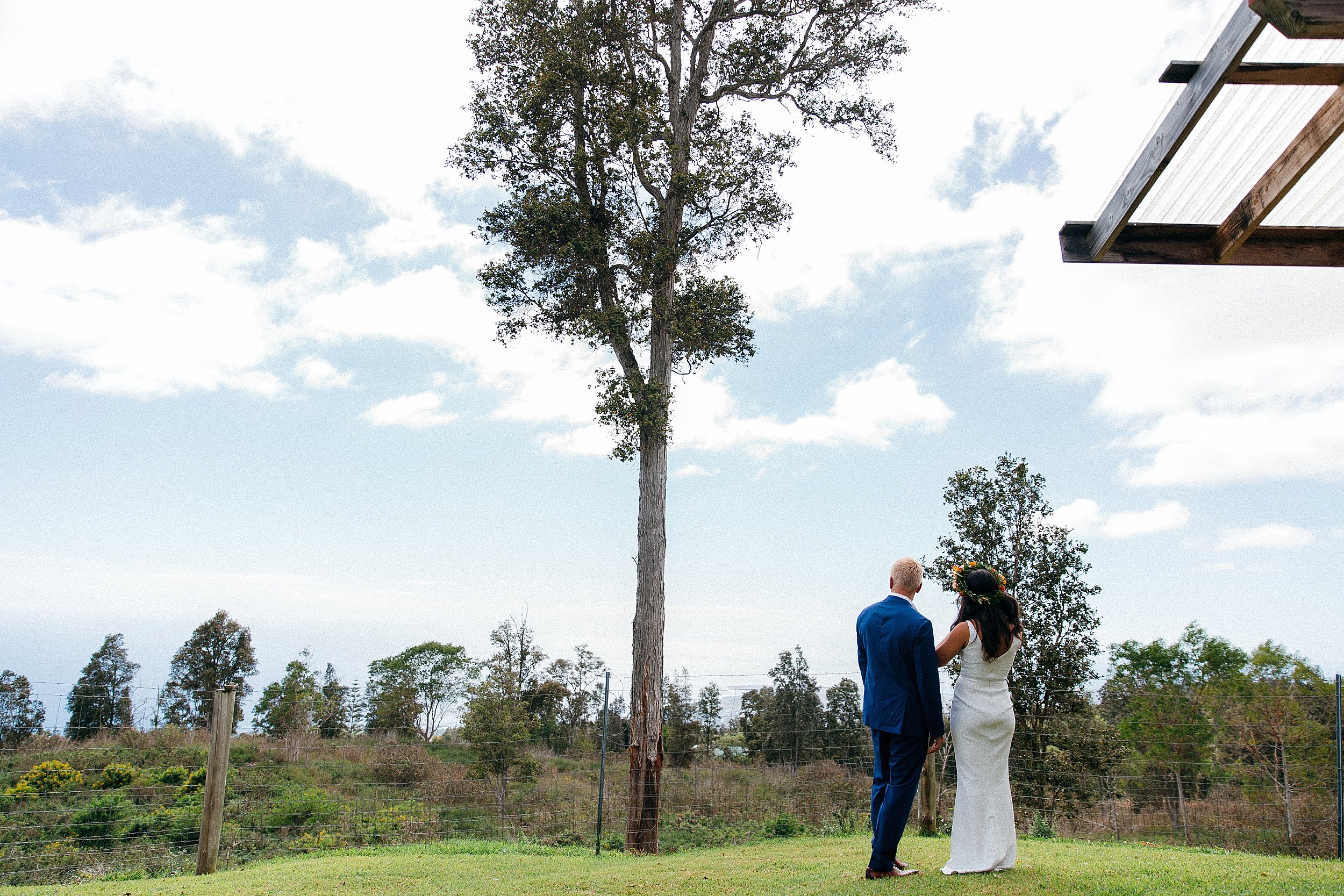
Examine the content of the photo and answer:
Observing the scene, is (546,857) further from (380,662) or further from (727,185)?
(380,662)

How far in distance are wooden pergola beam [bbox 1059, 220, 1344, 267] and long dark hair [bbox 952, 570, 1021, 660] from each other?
221 centimetres

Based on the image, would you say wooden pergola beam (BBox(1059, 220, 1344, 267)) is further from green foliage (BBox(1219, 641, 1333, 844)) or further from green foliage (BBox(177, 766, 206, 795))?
green foliage (BBox(177, 766, 206, 795))

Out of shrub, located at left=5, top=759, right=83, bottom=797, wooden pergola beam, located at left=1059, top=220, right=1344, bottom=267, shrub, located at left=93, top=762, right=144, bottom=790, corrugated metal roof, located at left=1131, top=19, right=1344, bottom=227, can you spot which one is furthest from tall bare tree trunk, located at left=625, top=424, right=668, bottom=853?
shrub, located at left=93, top=762, right=144, bottom=790

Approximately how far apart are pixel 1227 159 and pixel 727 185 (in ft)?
26.9

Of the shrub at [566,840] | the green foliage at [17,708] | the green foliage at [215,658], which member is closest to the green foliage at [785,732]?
the shrub at [566,840]

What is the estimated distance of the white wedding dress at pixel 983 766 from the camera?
512cm

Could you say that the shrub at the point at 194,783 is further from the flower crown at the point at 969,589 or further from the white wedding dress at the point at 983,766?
the flower crown at the point at 969,589

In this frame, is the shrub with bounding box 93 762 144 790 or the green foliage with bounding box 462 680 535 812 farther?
the green foliage with bounding box 462 680 535 812

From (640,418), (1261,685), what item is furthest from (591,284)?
(1261,685)

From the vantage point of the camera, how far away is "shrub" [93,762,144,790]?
14055 millimetres

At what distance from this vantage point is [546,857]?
28.6 feet

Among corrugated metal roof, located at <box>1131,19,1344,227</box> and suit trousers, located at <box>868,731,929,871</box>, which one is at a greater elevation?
corrugated metal roof, located at <box>1131,19,1344,227</box>

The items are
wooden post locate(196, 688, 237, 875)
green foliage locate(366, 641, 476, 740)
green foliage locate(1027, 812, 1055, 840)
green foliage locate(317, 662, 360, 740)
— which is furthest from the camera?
green foliage locate(366, 641, 476, 740)

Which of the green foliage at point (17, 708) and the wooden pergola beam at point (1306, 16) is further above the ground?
the wooden pergola beam at point (1306, 16)
